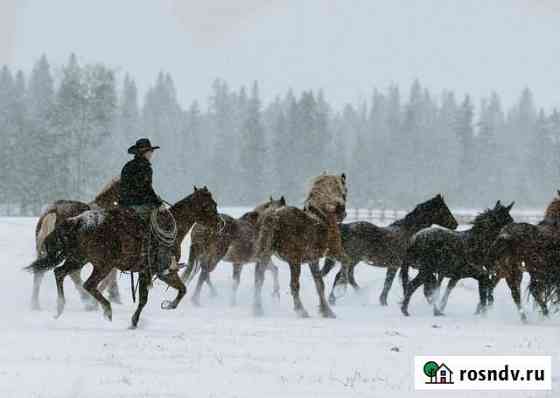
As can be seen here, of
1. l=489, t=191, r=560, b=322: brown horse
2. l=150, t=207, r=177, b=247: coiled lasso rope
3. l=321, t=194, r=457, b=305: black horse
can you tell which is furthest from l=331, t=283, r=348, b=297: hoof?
l=150, t=207, r=177, b=247: coiled lasso rope

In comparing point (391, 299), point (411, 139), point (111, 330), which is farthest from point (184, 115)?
point (111, 330)

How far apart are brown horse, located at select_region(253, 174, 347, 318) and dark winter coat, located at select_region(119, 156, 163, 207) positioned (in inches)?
166

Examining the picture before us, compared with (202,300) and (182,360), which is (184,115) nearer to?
(202,300)

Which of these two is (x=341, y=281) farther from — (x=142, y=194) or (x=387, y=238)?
(x=142, y=194)

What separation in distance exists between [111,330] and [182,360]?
3.30m

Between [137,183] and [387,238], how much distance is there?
8.69 metres

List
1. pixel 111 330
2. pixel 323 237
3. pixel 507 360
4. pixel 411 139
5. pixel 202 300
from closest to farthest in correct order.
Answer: pixel 507 360 → pixel 111 330 → pixel 323 237 → pixel 202 300 → pixel 411 139

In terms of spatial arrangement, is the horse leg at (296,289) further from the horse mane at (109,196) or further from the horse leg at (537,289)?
the horse leg at (537,289)

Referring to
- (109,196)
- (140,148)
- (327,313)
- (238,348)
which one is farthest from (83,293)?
(238,348)

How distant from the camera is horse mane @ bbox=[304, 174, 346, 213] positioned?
1855 centimetres

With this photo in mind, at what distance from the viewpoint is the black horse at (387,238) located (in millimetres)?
20656

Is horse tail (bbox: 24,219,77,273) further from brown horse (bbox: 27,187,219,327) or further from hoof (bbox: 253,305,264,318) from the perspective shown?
hoof (bbox: 253,305,264,318)

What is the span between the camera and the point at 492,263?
18.6m

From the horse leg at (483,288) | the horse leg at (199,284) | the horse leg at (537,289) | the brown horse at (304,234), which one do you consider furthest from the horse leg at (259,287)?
the horse leg at (537,289)
